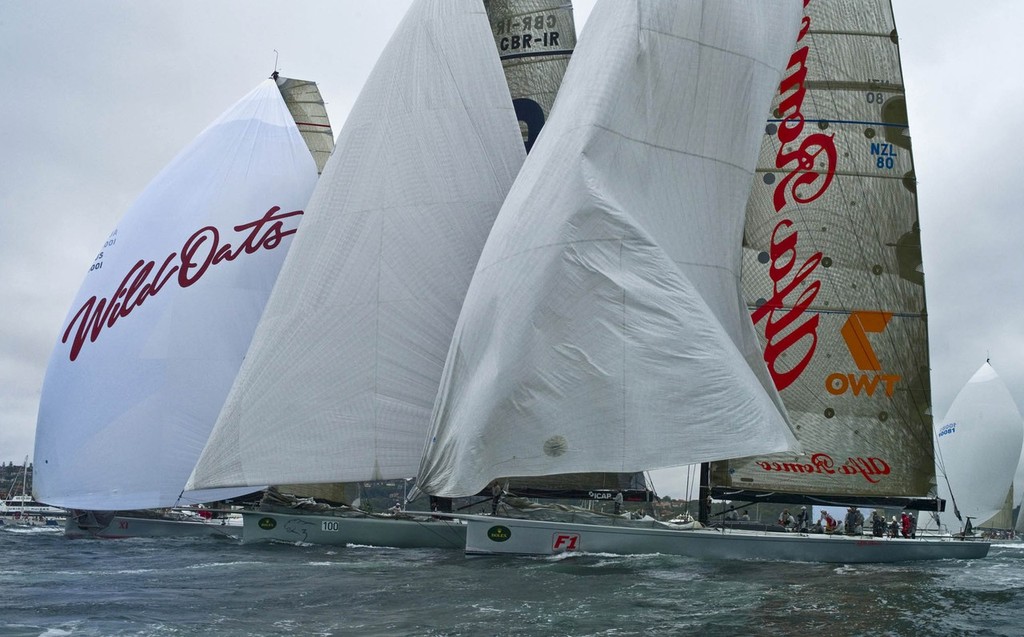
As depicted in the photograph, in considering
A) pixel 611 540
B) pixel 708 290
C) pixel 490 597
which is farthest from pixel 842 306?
pixel 490 597

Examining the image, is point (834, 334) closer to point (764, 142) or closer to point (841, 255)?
point (841, 255)

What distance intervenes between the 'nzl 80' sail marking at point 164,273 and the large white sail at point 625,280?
10145mm

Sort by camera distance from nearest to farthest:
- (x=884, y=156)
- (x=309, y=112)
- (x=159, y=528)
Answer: (x=884, y=156)
(x=159, y=528)
(x=309, y=112)

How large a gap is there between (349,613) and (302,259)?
10317mm

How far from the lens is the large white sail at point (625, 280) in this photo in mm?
18578

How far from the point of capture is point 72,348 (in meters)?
28.6

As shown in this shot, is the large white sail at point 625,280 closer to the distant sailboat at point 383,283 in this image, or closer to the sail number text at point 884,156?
the distant sailboat at point 383,283

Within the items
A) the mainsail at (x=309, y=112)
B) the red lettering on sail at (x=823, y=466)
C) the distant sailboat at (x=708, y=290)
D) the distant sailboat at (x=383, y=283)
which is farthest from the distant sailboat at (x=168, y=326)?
the red lettering on sail at (x=823, y=466)

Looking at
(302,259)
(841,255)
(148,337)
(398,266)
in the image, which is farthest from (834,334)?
(148,337)

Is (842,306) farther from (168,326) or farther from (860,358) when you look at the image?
(168,326)

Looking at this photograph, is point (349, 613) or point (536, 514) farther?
point (536, 514)

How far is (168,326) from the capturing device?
1095 inches

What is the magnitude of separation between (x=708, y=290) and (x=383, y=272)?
20.2ft

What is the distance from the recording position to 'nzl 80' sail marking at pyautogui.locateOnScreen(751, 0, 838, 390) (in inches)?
927
